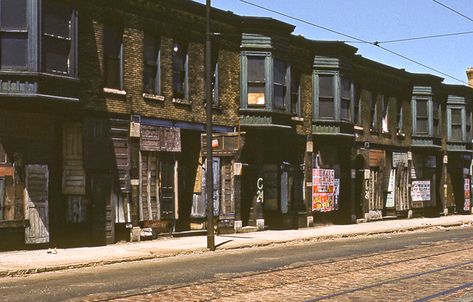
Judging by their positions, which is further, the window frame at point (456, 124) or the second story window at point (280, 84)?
the window frame at point (456, 124)

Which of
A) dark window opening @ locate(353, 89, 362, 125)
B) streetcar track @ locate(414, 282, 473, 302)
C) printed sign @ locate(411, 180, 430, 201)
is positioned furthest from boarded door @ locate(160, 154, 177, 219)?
printed sign @ locate(411, 180, 430, 201)

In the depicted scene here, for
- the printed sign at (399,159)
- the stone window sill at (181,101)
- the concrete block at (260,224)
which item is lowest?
the concrete block at (260,224)

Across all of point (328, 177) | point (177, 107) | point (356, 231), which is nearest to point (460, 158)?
point (328, 177)

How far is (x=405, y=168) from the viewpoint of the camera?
41.3 m

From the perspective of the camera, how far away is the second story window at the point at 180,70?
2569cm

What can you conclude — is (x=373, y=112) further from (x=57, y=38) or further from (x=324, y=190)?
(x=57, y=38)

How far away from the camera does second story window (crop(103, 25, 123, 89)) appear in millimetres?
23000

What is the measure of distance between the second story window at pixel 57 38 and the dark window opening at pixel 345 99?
53.2 ft

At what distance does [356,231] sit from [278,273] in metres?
14.9

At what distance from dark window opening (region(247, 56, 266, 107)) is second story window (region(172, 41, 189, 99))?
3557 mm

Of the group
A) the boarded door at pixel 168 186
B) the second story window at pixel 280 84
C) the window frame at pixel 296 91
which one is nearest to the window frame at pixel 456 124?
the window frame at pixel 296 91

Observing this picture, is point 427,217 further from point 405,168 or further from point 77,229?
point 77,229

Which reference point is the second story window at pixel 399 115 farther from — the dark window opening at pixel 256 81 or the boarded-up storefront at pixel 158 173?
the boarded-up storefront at pixel 158 173

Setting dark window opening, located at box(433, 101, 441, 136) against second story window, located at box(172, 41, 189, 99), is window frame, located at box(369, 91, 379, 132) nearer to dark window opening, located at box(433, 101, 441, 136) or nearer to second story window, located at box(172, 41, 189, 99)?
dark window opening, located at box(433, 101, 441, 136)
